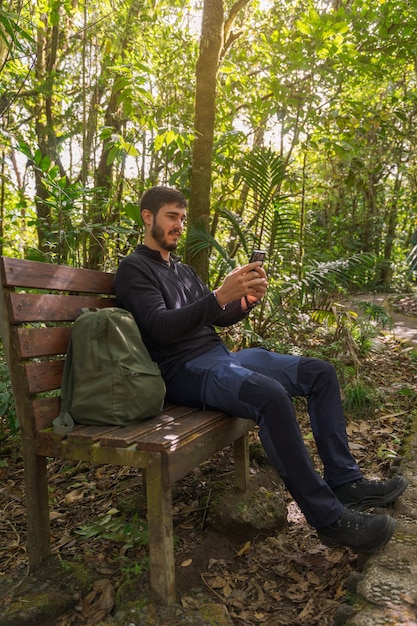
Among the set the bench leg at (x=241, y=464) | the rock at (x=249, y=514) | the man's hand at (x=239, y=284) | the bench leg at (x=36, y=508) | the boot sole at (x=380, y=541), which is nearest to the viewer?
the boot sole at (x=380, y=541)

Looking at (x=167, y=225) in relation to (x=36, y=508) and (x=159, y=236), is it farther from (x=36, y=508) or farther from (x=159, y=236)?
(x=36, y=508)

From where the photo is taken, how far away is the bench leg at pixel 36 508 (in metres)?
2.34

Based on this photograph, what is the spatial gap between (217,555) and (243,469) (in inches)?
20.2

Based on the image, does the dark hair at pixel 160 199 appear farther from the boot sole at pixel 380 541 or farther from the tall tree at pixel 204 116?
the boot sole at pixel 380 541

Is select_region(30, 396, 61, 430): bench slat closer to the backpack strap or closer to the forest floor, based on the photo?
the backpack strap

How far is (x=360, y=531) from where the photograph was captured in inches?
87.8

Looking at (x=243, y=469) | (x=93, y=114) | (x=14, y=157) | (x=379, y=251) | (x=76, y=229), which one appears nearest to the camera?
(x=243, y=469)

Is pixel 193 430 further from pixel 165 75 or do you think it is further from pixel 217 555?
pixel 165 75

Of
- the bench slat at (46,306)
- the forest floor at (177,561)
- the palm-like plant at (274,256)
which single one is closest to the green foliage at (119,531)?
the forest floor at (177,561)

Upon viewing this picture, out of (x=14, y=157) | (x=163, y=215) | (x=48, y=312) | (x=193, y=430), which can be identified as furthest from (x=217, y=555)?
(x=14, y=157)

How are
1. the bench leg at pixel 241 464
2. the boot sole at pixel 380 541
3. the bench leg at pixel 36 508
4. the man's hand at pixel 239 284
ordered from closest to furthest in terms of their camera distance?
the boot sole at pixel 380 541
the bench leg at pixel 36 508
the man's hand at pixel 239 284
the bench leg at pixel 241 464

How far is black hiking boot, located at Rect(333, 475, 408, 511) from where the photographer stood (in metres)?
2.57

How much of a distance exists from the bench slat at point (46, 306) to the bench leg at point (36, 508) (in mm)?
621

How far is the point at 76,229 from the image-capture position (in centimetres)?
440
